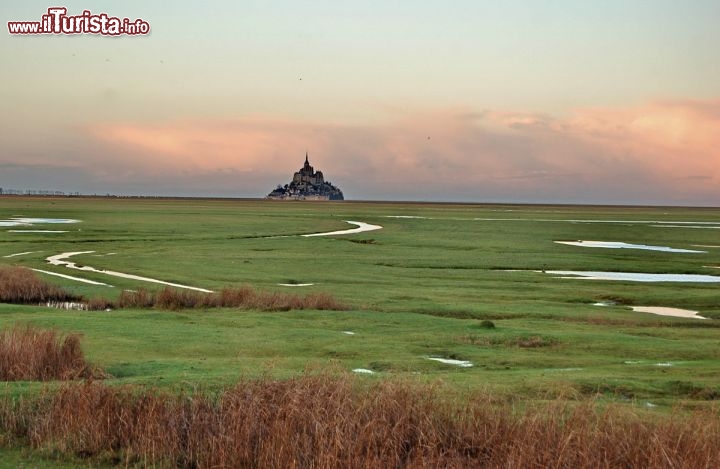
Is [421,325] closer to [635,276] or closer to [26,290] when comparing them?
[26,290]

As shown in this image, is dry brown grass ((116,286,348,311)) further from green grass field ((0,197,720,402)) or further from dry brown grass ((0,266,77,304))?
dry brown grass ((0,266,77,304))

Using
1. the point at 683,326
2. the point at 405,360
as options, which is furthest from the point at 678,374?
the point at 683,326

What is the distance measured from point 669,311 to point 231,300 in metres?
18.9

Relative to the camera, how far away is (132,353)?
21109 mm

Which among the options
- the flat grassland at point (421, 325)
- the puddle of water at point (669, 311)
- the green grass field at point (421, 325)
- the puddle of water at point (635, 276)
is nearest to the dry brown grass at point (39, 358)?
the green grass field at point (421, 325)

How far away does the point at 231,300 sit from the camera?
31797 mm

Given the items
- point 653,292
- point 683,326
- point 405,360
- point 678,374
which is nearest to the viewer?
point 678,374

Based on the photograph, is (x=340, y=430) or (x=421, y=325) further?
(x=421, y=325)

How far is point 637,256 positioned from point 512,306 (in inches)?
1345

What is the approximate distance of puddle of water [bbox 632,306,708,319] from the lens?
32.9 meters

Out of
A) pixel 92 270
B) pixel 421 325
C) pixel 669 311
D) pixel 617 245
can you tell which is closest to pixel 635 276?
pixel 669 311

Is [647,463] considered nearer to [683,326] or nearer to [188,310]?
[683,326]


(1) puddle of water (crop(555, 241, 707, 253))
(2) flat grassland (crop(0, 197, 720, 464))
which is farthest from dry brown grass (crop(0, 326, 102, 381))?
(1) puddle of water (crop(555, 241, 707, 253))

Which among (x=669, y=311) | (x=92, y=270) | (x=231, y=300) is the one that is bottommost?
(x=669, y=311)
